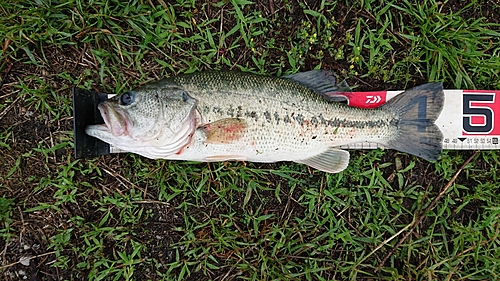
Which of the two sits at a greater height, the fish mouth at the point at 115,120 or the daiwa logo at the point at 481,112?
the fish mouth at the point at 115,120

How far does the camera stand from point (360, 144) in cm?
366

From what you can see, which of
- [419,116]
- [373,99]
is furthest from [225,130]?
[419,116]

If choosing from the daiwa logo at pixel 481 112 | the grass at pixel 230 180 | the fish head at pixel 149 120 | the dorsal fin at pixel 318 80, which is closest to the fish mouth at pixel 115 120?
the fish head at pixel 149 120

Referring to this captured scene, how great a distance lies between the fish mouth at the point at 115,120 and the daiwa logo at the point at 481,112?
3104mm

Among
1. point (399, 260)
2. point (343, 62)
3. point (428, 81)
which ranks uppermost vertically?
point (343, 62)

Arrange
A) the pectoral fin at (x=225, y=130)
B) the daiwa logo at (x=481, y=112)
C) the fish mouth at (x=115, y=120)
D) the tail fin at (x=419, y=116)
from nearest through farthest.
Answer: the fish mouth at (x=115, y=120) < the pectoral fin at (x=225, y=130) < the tail fin at (x=419, y=116) < the daiwa logo at (x=481, y=112)

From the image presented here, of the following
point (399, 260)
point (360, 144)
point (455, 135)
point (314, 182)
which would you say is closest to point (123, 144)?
point (314, 182)

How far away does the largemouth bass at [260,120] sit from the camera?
2.96 meters

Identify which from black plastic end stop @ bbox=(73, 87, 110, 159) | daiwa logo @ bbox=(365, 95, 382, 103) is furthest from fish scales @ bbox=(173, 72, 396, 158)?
black plastic end stop @ bbox=(73, 87, 110, 159)

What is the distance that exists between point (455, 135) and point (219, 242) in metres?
2.49

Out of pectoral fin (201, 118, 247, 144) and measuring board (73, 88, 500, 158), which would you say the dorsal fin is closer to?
measuring board (73, 88, 500, 158)

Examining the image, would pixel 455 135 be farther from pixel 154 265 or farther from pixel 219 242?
pixel 154 265

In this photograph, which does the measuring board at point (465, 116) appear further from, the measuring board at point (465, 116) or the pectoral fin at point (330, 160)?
the pectoral fin at point (330, 160)

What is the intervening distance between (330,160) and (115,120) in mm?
1865
